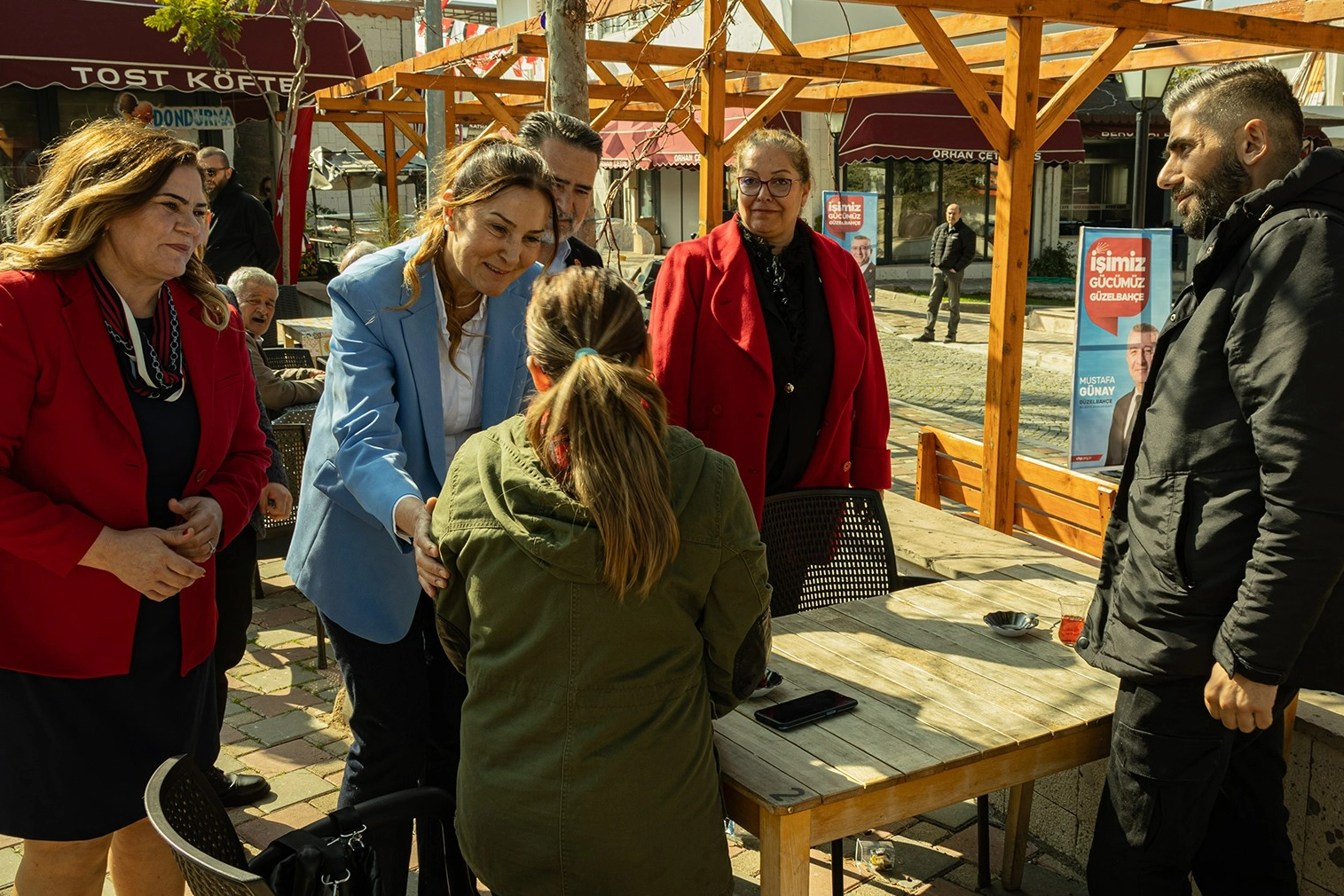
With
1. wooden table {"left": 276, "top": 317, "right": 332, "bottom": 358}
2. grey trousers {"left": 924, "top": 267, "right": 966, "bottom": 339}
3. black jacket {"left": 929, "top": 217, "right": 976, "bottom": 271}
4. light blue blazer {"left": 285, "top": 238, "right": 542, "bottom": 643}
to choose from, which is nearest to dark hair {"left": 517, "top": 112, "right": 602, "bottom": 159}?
light blue blazer {"left": 285, "top": 238, "right": 542, "bottom": 643}

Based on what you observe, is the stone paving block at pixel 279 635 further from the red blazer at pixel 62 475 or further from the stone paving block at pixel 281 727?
the red blazer at pixel 62 475

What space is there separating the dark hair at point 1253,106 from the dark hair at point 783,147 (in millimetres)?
1313

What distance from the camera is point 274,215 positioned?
14.4m

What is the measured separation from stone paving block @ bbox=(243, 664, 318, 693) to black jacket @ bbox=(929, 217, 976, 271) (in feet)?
41.5

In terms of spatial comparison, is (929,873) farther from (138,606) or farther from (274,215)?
(274,215)

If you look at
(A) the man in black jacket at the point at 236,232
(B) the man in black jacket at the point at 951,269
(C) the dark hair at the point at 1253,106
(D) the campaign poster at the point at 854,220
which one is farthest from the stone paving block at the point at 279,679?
(B) the man in black jacket at the point at 951,269

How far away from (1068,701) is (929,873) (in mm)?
1070

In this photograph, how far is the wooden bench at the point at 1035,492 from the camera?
5168 mm

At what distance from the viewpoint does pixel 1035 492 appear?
554 cm

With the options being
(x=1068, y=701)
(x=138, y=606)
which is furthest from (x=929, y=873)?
(x=138, y=606)

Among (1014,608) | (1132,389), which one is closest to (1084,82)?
(1132,389)

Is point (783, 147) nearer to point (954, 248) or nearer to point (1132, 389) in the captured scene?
point (1132, 389)

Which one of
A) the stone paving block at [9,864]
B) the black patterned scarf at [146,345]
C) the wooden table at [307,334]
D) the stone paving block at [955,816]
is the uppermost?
the black patterned scarf at [146,345]

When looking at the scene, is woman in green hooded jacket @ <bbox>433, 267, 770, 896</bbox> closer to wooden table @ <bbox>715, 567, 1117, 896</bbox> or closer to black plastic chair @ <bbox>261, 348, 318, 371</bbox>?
wooden table @ <bbox>715, 567, 1117, 896</bbox>
